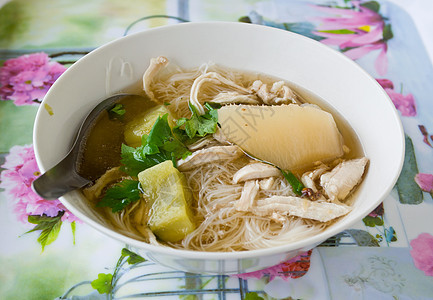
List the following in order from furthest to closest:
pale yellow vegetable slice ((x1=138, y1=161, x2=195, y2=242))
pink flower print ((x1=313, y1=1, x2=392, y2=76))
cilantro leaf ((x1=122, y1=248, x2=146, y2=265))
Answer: pink flower print ((x1=313, y1=1, x2=392, y2=76))
cilantro leaf ((x1=122, y1=248, x2=146, y2=265))
pale yellow vegetable slice ((x1=138, y1=161, x2=195, y2=242))

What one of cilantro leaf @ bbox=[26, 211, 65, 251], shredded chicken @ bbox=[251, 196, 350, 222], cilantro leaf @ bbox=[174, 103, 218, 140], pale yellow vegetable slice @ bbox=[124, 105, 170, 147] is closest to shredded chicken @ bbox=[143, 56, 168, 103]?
pale yellow vegetable slice @ bbox=[124, 105, 170, 147]

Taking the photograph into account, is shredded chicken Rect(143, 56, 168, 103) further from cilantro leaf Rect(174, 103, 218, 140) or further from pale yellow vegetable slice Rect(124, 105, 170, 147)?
cilantro leaf Rect(174, 103, 218, 140)

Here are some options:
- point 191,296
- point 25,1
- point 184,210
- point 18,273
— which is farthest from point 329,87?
point 25,1

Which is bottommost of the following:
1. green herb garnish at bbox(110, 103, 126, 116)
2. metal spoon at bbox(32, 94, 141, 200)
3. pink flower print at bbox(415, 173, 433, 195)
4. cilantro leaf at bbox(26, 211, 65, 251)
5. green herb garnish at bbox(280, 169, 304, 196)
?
cilantro leaf at bbox(26, 211, 65, 251)

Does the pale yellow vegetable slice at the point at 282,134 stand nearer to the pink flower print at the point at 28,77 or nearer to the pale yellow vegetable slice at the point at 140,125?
the pale yellow vegetable slice at the point at 140,125

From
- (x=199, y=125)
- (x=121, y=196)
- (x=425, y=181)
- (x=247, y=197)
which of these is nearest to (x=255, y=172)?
(x=247, y=197)

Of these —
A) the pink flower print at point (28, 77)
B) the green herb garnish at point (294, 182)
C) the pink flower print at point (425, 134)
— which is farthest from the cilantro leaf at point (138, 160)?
the pink flower print at point (425, 134)
